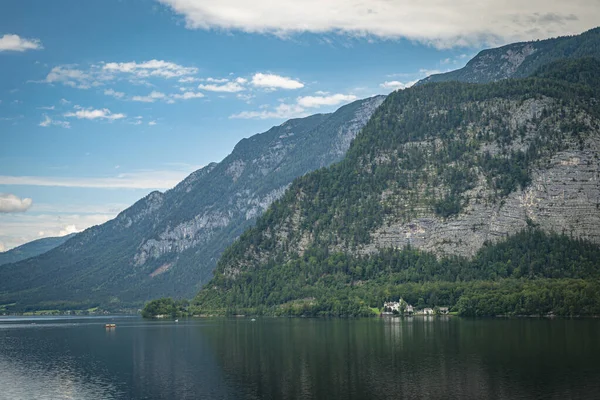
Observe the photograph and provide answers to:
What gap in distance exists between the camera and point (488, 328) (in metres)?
177

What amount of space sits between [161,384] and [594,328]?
10598 cm

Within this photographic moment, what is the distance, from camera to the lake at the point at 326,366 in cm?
9250

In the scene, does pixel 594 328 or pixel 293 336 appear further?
pixel 293 336

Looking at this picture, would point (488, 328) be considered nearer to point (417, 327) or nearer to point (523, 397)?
point (417, 327)

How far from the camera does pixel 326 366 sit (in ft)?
376

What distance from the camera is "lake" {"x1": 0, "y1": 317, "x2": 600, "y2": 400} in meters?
92.5

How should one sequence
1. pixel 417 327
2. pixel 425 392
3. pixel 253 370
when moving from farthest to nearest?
1. pixel 417 327
2. pixel 253 370
3. pixel 425 392

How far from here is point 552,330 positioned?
162625 mm

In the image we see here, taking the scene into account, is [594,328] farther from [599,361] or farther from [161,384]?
[161,384]

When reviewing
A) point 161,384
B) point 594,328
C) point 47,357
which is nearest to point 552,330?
point 594,328

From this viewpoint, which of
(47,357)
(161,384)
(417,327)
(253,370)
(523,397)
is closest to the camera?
(523,397)

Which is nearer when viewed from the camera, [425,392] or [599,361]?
[425,392]

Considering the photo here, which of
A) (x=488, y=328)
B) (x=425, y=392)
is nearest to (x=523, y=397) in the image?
(x=425, y=392)

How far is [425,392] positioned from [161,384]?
1542 inches
